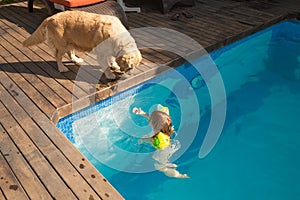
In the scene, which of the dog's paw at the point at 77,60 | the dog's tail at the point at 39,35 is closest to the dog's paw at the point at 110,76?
the dog's paw at the point at 77,60

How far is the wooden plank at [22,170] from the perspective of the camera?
3.22 metres

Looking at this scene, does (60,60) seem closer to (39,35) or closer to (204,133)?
(39,35)

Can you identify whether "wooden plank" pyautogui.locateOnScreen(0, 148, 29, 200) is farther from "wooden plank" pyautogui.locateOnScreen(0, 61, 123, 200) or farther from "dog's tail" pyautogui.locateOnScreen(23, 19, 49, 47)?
"dog's tail" pyautogui.locateOnScreen(23, 19, 49, 47)

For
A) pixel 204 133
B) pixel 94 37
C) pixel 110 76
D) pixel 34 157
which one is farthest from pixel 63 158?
pixel 204 133

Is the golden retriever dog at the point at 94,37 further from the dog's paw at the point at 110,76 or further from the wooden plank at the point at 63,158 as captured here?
the wooden plank at the point at 63,158

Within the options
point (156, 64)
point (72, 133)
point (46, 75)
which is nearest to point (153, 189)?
point (72, 133)

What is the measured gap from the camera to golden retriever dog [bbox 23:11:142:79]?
4.55m

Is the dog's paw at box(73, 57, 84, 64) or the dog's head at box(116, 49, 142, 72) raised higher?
the dog's head at box(116, 49, 142, 72)

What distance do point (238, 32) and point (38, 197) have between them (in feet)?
17.1

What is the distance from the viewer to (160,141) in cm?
434

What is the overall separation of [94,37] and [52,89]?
1.01 m

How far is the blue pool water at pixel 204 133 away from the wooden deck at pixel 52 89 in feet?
0.92

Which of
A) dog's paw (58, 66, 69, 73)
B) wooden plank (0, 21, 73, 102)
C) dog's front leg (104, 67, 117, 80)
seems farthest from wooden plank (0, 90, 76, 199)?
dog's front leg (104, 67, 117, 80)

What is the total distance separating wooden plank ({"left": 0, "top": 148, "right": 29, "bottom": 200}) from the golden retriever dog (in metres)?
2.04
